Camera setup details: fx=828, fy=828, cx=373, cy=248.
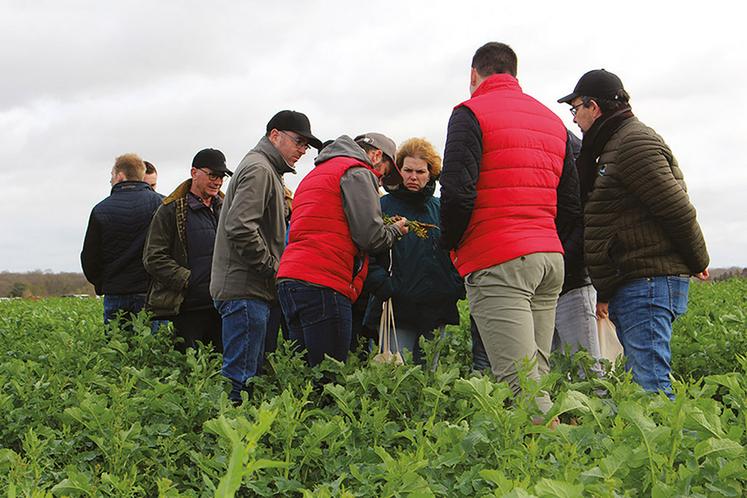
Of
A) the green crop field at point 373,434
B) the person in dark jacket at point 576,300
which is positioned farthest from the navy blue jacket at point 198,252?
the person in dark jacket at point 576,300

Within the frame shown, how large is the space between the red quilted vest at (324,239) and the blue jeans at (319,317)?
0.17 feet

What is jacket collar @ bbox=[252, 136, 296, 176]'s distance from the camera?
5323 millimetres

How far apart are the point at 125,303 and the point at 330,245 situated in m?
2.84

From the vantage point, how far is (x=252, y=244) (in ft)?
16.6

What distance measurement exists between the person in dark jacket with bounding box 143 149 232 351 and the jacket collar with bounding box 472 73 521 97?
2.28 meters

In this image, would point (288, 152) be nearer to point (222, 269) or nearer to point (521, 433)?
point (222, 269)

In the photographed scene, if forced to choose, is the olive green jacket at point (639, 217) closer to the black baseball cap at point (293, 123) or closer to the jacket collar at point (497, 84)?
the jacket collar at point (497, 84)

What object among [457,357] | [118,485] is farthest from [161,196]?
[118,485]

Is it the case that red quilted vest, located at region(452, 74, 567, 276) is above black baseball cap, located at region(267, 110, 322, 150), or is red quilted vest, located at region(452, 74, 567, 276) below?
below

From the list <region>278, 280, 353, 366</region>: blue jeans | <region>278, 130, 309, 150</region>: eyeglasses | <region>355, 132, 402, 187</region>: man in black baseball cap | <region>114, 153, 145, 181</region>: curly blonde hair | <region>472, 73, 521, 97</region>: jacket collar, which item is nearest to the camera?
<region>472, 73, 521, 97</region>: jacket collar

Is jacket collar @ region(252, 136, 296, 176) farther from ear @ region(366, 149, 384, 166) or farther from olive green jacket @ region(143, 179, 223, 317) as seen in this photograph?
olive green jacket @ region(143, 179, 223, 317)

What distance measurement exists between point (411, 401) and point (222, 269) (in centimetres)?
165

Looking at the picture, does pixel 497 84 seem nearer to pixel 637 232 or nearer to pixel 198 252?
pixel 637 232

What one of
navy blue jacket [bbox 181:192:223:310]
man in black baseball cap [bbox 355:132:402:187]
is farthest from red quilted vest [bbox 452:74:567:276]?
navy blue jacket [bbox 181:192:223:310]
